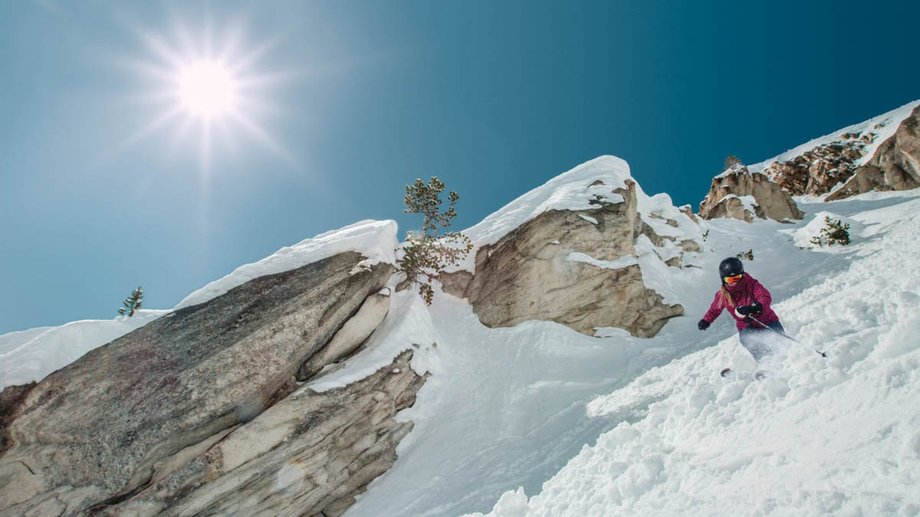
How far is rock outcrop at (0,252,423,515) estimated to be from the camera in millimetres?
11438

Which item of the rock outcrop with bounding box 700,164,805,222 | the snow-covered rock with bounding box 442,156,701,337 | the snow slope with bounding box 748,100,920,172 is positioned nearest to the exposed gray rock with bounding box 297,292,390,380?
the snow-covered rock with bounding box 442,156,701,337

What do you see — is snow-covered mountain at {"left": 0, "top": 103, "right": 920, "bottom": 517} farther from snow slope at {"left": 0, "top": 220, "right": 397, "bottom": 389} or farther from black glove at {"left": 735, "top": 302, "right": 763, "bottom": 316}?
black glove at {"left": 735, "top": 302, "right": 763, "bottom": 316}

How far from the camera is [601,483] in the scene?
259 inches

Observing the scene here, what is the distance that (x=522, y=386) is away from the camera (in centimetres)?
1511

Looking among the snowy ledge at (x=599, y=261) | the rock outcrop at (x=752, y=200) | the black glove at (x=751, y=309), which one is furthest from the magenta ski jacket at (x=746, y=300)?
the rock outcrop at (x=752, y=200)

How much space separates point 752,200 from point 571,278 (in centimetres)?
2933

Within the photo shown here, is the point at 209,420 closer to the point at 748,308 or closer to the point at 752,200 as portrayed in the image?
the point at 748,308

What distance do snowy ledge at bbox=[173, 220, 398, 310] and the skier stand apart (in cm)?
1246

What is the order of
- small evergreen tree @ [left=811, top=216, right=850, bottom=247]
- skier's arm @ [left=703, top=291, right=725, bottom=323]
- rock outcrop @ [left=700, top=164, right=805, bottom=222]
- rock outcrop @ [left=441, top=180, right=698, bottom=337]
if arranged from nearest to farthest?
skier's arm @ [left=703, top=291, right=725, bottom=323] < rock outcrop @ [left=441, top=180, right=698, bottom=337] < small evergreen tree @ [left=811, top=216, right=850, bottom=247] < rock outcrop @ [left=700, top=164, right=805, bottom=222]

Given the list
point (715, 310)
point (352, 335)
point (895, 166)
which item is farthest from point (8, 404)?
point (895, 166)

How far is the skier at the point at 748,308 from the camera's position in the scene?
798cm

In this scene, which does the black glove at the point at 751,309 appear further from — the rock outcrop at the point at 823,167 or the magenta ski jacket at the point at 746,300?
the rock outcrop at the point at 823,167

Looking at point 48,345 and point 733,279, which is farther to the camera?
point 48,345

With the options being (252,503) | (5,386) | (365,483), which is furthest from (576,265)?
(5,386)
